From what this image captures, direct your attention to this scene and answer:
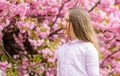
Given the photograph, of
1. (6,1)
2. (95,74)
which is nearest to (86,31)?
(95,74)

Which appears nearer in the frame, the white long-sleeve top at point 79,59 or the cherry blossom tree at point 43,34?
the white long-sleeve top at point 79,59

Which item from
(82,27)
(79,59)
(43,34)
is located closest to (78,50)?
(79,59)

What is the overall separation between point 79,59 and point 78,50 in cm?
7

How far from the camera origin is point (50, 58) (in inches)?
205

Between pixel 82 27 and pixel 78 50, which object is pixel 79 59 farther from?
pixel 82 27

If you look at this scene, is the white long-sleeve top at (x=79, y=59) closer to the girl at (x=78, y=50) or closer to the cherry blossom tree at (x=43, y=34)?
the girl at (x=78, y=50)

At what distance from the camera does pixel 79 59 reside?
3.50 meters

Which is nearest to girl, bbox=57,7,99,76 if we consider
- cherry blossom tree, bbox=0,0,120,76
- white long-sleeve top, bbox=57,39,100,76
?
white long-sleeve top, bbox=57,39,100,76

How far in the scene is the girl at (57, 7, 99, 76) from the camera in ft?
11.4

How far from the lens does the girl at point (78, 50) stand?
3465 mm

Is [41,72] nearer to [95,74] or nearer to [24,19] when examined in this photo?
[24,19]

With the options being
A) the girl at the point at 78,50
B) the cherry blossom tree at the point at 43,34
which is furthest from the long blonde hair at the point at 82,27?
the cherry blossom tree at the point at 43,34

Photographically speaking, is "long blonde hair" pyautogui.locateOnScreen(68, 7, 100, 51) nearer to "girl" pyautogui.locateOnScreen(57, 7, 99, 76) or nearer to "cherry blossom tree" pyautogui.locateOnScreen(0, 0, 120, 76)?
"girl" pyautogui.locateOnScreen(57, 7, 99, 76)

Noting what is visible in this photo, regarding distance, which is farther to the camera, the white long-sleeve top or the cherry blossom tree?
the cherry blossom tree
